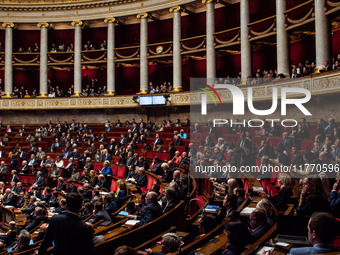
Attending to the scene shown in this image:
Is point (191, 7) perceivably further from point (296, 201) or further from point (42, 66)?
point (296, 201)

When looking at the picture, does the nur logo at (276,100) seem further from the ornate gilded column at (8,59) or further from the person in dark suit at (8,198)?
the ornate gilded column at (8,59)

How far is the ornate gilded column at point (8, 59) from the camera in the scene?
73.4 ft

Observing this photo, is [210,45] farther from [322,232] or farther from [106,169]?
[322,232]

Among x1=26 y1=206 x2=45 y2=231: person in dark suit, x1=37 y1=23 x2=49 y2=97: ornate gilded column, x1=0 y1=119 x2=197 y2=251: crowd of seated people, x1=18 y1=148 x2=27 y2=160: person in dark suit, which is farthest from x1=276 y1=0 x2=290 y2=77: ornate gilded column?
x1=37 y1=23 x2=49 y2=97: ornate gilded column

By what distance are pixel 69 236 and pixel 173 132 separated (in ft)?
41.0

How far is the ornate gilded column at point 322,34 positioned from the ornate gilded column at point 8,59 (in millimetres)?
18477

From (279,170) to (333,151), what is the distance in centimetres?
121

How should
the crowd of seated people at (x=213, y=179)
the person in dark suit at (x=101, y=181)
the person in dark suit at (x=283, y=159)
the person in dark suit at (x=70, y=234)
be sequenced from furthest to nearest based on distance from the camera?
the person in dark suit at (x=101, y=181)
the person in dark suit at (x=283, y=159)
the crowd of seated people at (x=213, y=179)
the person in dark suit at (x=70, y=234)

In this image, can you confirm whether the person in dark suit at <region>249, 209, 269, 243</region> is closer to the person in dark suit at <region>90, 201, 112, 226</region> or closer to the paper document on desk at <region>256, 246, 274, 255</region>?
the paper document on desk at <region>256, 246, 274, 255</region>

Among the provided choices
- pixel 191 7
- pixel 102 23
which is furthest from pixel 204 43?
pixel 102 23

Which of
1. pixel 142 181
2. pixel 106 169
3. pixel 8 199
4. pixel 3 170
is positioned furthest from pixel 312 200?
pixel 3 170

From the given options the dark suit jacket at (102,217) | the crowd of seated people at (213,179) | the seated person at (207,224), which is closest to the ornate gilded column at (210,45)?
the crowd of seated people at (213,179)

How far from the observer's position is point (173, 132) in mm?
15664

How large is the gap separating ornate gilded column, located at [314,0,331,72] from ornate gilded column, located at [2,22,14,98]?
727 inches
